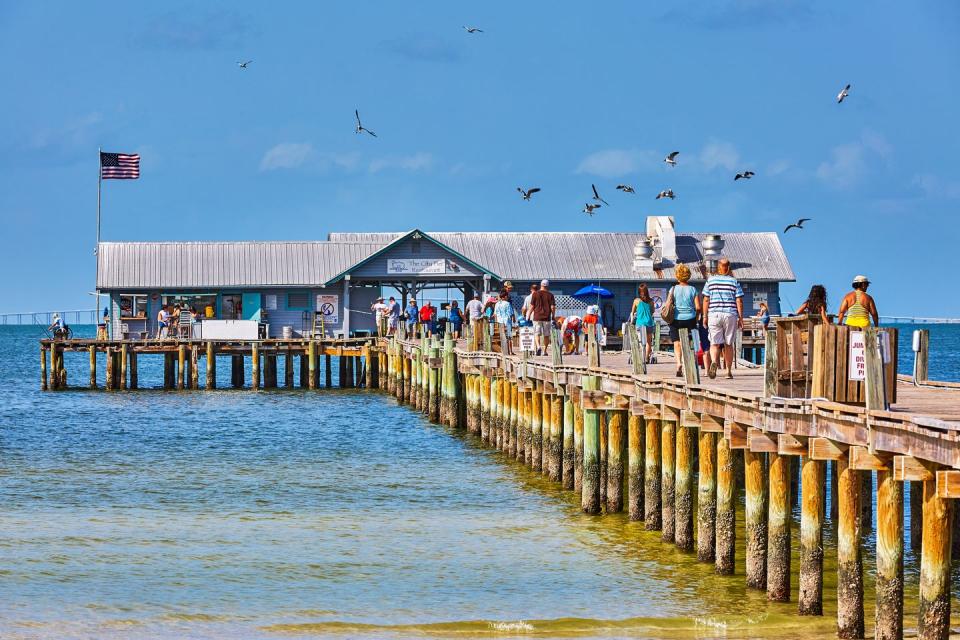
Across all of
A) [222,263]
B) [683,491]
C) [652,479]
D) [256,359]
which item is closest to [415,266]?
[256,359]

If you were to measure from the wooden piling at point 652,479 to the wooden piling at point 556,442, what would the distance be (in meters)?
5.42

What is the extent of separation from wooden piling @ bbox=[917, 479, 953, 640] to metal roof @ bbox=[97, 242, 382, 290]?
46519 millimetres

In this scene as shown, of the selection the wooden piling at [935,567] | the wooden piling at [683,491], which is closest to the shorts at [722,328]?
the wooden piling at [683,491]

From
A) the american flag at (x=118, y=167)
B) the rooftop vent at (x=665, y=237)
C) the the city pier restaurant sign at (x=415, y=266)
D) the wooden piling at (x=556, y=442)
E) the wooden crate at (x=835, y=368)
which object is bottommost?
the wooden piling at (x=556, y=442)

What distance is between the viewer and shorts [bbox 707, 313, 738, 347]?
783 inches

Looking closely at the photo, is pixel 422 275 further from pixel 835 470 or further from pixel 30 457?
pixel 835 470

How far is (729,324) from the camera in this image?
65.6 ft

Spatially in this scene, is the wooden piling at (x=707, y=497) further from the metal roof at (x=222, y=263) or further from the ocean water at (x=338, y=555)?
the metal roof at (x=222, y=263)

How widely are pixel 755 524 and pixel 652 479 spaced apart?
13.2ft

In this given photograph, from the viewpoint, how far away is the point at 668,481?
19.6 metres

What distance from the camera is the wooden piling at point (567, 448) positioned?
2442 cm

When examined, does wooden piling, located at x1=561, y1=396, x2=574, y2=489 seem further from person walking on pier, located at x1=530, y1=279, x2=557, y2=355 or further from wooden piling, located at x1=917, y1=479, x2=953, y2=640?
wooden piling, located at x1=917, y1=479, x2=953, y2=640

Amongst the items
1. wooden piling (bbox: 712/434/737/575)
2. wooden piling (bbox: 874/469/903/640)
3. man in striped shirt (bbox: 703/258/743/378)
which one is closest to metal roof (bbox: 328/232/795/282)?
man in striped shirt (bbox: 703/258/743/378)

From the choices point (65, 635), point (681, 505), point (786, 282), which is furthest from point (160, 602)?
point (786, 282)
